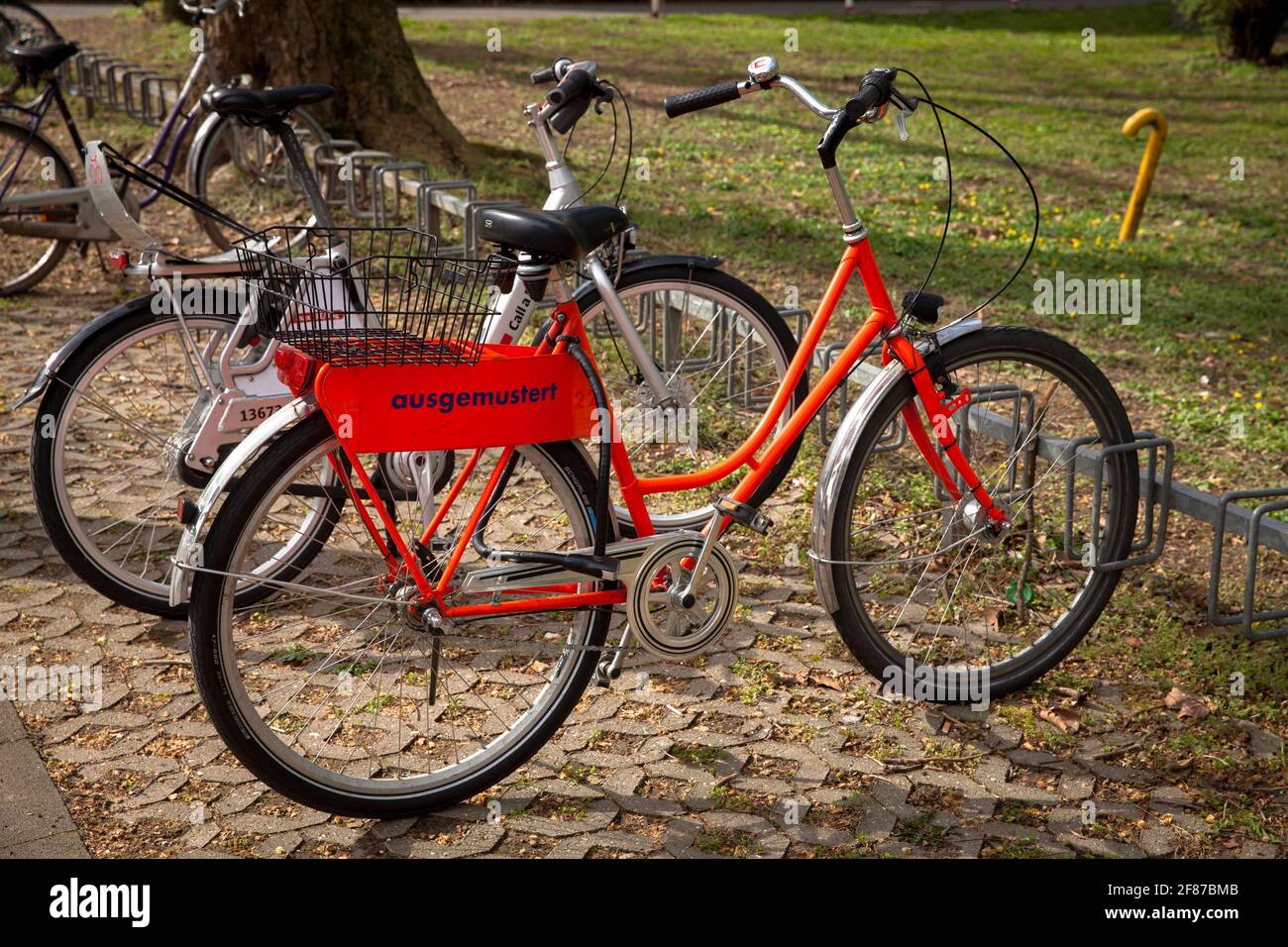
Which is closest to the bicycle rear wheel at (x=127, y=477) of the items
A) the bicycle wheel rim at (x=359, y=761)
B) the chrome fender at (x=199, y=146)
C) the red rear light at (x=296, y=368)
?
the bicycle wheel rim at (x=359, y=761)

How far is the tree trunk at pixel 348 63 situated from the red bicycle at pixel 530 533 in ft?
18.3

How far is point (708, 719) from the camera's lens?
13.1 feet

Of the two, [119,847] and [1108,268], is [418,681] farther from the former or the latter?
[1108,268]

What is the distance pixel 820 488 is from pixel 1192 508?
1.34 meters

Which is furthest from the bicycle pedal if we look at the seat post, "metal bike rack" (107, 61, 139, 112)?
"metal bike rack" (107, 61, 139, 112)

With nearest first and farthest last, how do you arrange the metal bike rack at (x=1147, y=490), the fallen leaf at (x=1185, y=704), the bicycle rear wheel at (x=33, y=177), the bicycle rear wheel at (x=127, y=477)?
1. the fallen leaf at (x=1185, y=704)
2. the metal bike rack at (x=1147, y=490)
3. the bicycle rear wheel at (x=127, y=477)
4. the bicycle rear wheel at (x=33, y=177)

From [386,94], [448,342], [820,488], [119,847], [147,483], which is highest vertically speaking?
[386,94]

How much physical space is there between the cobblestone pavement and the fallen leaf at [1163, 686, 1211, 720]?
108mm

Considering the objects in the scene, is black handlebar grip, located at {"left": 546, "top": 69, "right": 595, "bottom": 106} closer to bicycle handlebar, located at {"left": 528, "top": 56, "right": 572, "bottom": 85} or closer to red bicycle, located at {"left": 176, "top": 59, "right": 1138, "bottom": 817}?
bicycle handlebar, located at {"left": 528, "top": 56, "right": 572, "bottom": 85}

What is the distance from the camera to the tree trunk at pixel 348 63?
9.47m

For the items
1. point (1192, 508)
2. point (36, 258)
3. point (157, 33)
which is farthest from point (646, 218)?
point (157, 33)

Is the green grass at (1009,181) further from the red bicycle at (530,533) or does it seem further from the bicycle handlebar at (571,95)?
the bicycle handlebar at (571,95)

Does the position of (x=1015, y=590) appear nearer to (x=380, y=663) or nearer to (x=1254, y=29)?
(x=380, y=663)

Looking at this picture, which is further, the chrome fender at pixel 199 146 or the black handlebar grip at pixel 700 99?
the chrome fender at pixel 199 146
